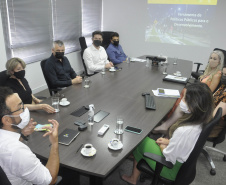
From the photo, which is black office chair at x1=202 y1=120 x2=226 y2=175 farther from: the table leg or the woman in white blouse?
the table leg

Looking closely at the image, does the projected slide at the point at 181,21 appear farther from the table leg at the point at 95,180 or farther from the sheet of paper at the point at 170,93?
the table leg at the point at 95,180

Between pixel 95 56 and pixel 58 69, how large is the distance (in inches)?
45.5

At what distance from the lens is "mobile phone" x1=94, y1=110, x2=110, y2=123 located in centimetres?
200

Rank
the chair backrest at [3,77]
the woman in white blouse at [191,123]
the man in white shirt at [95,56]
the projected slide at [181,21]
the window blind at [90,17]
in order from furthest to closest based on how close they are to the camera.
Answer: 1. the window blind at [90,17]
2. the projected slide at [181,21]
3. the man in white shirt at [95,56]
4. the chair backrest at [3,77]
5. the woman in white blouse at [191,123]

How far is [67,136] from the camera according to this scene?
1.72m

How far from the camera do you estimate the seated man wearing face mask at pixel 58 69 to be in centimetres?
303

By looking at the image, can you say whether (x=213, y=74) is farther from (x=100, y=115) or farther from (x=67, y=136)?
(x=67, y=136)

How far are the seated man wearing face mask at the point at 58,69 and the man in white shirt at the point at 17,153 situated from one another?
1.56 metres

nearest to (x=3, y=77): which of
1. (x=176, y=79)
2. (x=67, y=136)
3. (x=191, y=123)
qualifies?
(x=67, y=136)

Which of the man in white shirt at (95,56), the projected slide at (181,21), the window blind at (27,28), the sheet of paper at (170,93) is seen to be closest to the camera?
the sheet of paper at (170,93)

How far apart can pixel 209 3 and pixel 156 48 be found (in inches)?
66.6

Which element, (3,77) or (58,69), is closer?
(3,77)

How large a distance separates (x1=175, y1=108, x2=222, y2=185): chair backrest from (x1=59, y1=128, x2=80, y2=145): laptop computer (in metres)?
0.88

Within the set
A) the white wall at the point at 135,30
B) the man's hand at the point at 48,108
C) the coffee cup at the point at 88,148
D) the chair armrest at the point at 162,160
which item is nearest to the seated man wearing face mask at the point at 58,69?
the man's hand at the point at 48,108
